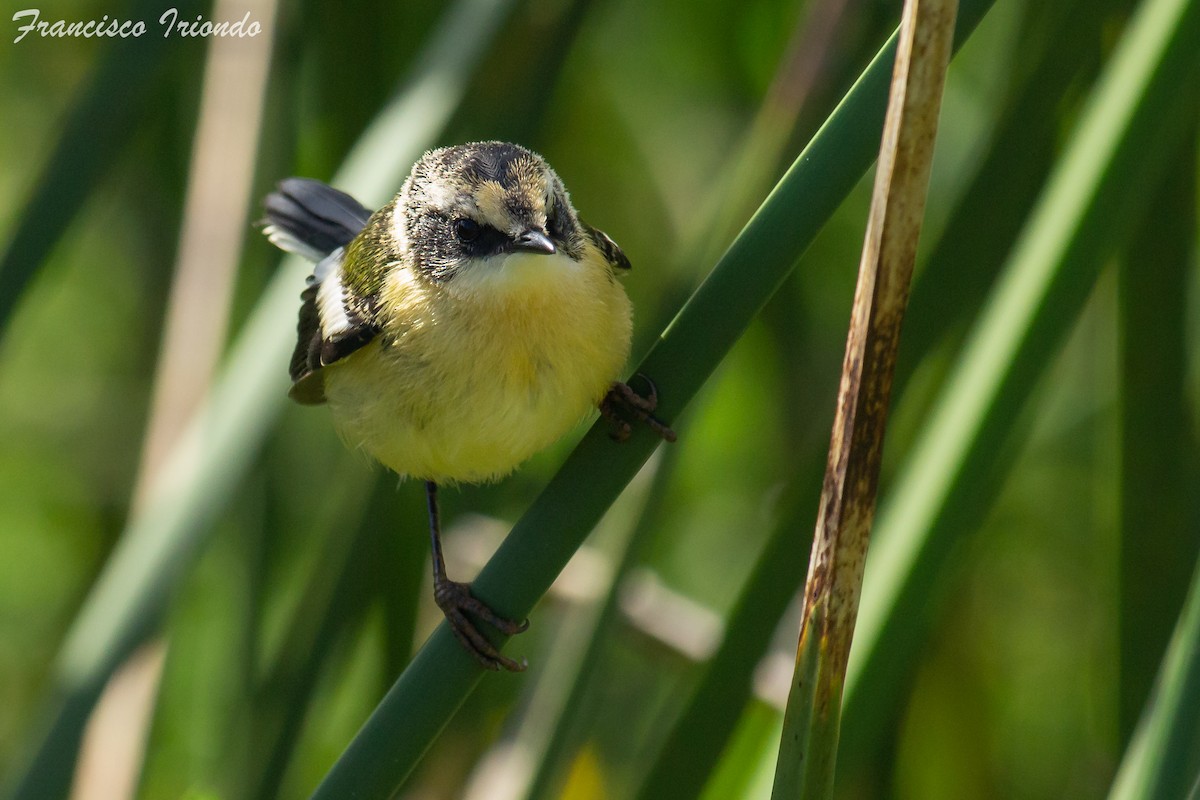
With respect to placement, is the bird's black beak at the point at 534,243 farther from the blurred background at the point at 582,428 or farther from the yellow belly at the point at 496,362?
the blurred background at the point at 582,428

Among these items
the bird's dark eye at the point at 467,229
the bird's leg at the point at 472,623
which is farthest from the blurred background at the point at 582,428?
the bird's leg at the point at 472,623

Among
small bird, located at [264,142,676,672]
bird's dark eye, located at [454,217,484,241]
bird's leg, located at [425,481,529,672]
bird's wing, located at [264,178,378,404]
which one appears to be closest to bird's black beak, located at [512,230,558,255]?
small bird, located at [264,142,676,672]

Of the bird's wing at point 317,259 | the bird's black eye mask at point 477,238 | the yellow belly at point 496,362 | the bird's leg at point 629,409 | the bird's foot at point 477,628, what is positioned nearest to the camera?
the bird's foot at point 477,628

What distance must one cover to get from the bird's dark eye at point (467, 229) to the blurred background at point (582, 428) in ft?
0.48

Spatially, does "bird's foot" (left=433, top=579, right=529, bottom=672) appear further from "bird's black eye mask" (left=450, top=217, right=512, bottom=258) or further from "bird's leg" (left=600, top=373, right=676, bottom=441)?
"bird's black eye mask" (left=450, top=217, right=512, bottom=258)

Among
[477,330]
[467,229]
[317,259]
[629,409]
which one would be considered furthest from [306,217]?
[629,409]

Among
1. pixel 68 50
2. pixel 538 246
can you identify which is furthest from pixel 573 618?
pixel 68 50

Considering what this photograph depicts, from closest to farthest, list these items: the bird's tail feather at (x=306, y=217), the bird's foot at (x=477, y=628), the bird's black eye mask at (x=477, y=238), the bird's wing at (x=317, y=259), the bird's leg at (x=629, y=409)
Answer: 1. the bird's foot at (x=477, y=628)
2. the bird's leg at (x=629, y=409)
3. the bird's black eye mask at (x=477, y=238)
4. the bird's wing at (x=317, y=259)
5. the bird's tail feather at (x=306, y=217)

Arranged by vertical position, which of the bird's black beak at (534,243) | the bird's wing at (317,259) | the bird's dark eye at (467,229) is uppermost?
the bird's black beak at (534,243)

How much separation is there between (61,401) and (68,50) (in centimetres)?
113

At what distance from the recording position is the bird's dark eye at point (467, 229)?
2115mm

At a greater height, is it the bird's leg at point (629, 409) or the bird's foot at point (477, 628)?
the bird's leg at point (629, 409)

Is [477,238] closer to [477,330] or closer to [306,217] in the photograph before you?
[477,330]

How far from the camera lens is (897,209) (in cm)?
117
